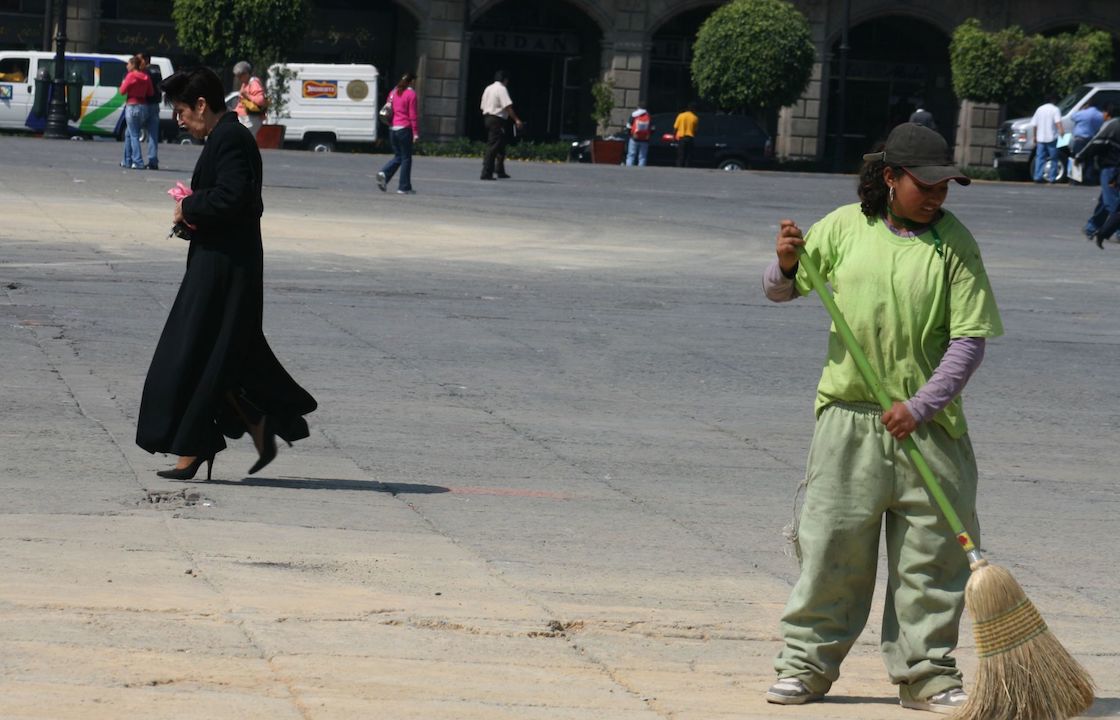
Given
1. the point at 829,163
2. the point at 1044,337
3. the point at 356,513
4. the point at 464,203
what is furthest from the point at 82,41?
the point at 356,513

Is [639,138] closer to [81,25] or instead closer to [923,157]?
[81,25]

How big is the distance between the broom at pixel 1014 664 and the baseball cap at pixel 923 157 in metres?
1.01

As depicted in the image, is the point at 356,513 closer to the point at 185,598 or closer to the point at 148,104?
the point at 185,598

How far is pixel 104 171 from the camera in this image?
25.6 meters

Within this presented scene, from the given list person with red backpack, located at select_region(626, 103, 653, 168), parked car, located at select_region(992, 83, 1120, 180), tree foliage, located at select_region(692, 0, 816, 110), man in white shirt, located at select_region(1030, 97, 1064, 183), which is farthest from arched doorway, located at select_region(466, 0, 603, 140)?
man in white shirt, located at select_region(1030, 97, 1064, 183)

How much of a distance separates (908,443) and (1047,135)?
3469 centimetres

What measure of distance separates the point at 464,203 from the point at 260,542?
Result: 17742mm

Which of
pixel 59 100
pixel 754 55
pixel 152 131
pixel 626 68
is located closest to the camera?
pixel 152 131

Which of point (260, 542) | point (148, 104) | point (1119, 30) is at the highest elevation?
point (1119, 30)

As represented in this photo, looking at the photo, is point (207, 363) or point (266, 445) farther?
point (266, 445)

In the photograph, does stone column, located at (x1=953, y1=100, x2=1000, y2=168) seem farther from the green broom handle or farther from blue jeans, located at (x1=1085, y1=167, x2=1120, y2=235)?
the green broom handle

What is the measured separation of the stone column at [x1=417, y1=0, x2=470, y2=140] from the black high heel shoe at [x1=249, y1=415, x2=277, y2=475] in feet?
132

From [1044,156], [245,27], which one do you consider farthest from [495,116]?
[245,27]

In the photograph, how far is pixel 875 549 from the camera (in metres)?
4.91
